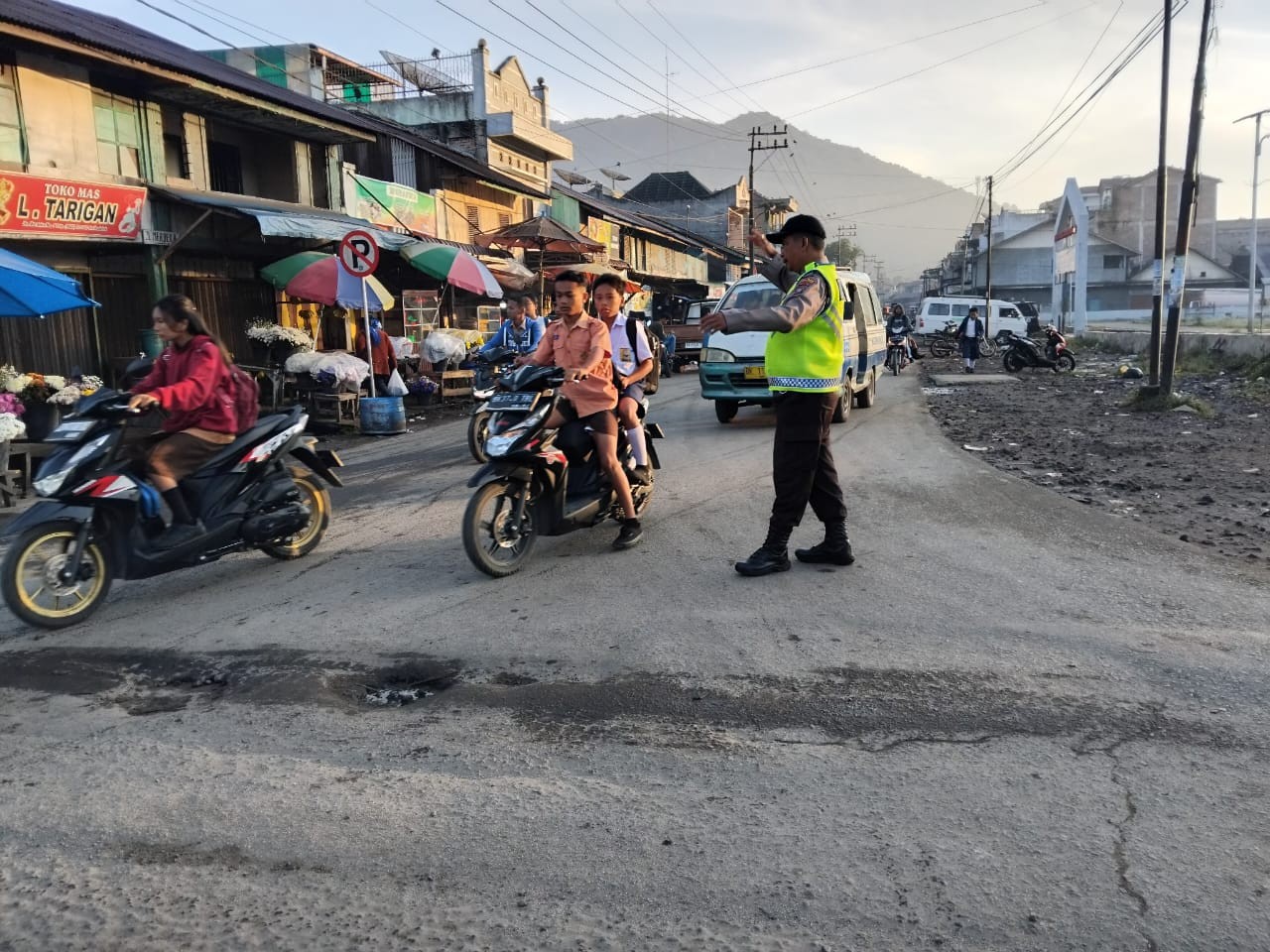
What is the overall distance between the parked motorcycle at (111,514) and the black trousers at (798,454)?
3003 millimetres

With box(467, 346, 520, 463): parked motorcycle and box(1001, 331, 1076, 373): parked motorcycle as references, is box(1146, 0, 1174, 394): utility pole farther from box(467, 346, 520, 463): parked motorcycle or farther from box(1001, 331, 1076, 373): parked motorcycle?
box(467, 346, 520, 463): parked motorcycle

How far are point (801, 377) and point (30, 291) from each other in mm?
7371

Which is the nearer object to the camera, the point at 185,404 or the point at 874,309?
the point at 185,404

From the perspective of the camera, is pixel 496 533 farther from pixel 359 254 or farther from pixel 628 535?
pixel 359 254

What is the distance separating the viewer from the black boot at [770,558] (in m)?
5.40

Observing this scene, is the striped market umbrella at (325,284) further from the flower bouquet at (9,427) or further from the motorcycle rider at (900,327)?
the motorcycle rider at (900,327)

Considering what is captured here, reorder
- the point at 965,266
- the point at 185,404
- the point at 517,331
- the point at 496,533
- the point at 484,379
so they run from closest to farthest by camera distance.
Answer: the point at 185,404 → the point at 496,533 → the point at 484,379 → the point at 517,331 → the point at 965,266

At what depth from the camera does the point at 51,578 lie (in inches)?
190

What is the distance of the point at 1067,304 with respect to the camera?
5434 centimetres

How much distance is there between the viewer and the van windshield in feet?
42.1

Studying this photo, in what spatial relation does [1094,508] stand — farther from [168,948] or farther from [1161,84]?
[1161,84]

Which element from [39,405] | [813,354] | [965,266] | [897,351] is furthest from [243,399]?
[965,266]

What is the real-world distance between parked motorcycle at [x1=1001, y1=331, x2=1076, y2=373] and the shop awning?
1737 centimetres

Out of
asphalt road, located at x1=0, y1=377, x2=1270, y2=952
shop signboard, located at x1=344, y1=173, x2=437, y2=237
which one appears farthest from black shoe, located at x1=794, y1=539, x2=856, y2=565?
shop signboard, located at x1=344, y1=173, x2=437, y2=237
